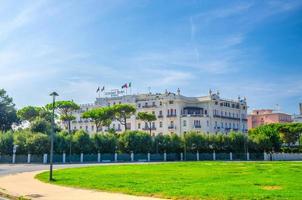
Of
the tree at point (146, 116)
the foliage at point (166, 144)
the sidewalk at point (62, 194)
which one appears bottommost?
the sidewalk at point (62, 194)

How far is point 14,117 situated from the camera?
108 meters

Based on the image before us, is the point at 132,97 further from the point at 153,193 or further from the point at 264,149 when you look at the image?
the point at 153,193

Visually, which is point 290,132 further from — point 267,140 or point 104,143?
point 104,143

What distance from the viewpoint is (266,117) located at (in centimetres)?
17238

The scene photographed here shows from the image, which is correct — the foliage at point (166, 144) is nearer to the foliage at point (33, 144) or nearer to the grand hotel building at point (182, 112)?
the grand hotel building at point (182, 112)

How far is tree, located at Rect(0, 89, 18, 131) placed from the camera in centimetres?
10581

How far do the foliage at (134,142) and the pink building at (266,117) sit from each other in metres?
94.2

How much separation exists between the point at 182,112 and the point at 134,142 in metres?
32.4

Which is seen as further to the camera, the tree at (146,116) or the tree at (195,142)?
the tree at (146,116)

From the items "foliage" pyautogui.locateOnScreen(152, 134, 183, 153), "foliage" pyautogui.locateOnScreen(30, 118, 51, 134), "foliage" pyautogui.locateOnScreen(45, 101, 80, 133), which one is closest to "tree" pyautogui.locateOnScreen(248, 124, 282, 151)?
"foliage" pyautogui.locateOnScreen(152, 134, 183, 153)

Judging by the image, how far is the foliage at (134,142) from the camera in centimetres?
8925

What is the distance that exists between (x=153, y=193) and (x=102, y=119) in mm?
92645

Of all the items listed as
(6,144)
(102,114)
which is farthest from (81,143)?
(102,114)

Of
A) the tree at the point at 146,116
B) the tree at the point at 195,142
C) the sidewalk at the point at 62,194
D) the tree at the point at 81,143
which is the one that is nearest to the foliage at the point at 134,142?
the tree at the point at 81,143
